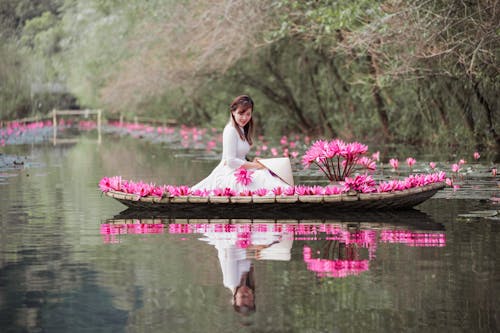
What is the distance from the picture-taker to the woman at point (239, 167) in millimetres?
15070

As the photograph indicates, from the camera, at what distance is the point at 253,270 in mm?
9547

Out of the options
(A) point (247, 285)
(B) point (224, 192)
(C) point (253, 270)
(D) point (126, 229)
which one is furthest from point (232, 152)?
(A) point (247, 285)

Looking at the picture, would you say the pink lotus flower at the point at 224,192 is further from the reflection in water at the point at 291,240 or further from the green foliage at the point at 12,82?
the green foliage at the point at 12,82

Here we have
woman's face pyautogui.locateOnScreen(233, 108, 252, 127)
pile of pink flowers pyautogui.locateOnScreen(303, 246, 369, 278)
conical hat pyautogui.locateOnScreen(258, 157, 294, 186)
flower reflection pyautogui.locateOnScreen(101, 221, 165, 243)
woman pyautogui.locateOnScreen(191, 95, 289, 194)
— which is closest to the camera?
pile of pink flowers pyautogui.locateOnScreen(303, 246, 369, 278)

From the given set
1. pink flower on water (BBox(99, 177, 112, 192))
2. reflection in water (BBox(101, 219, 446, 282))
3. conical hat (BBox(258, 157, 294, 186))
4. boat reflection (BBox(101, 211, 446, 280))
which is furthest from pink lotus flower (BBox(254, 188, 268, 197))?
pink flower on water (BBox(99, 177, 112, 192))

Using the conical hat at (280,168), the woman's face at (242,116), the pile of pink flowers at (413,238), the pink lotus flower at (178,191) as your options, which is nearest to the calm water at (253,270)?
the pile of pink flowers at (413,238)

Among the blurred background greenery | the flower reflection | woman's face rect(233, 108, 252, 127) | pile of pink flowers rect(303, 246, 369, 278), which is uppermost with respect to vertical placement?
the blurred background greenery

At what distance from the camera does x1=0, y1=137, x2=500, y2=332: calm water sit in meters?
7.61

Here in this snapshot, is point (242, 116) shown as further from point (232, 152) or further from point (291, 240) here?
point (291, 240)

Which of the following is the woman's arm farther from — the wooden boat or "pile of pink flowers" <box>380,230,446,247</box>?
"pile of pink flowers" <box>380,230,446,247</box>

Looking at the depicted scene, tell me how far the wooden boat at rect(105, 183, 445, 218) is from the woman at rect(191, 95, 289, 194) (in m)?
0.60

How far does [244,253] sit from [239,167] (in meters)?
4.69

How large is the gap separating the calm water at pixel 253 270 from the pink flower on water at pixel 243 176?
137cm

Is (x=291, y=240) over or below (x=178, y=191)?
below
